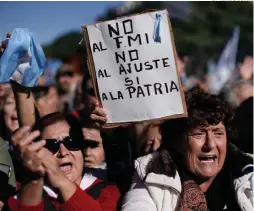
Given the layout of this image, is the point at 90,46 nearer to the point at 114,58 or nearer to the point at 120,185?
the point at 114,58

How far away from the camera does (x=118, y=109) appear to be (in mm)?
3598

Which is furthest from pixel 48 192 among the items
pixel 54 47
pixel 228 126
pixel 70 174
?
pixel 54 47

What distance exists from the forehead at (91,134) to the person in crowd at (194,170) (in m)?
0.55

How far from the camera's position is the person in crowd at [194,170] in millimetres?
3438

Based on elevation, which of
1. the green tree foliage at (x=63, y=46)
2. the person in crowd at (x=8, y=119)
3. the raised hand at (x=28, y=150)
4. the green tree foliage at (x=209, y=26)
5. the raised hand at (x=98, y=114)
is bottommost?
the green tree foliage at (x=63, y=46)

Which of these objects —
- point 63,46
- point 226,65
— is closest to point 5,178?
point 226,65

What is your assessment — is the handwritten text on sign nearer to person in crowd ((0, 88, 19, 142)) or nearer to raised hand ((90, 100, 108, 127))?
raised hand ((90, 100, 108, 127))

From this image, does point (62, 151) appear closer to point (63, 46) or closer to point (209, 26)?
point (209, 26)

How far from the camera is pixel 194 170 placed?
3605 mm

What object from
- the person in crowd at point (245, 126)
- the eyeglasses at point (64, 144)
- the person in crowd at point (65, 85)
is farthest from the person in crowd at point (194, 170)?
the person in crowd at point (65, 85)

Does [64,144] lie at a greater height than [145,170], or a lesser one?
greater

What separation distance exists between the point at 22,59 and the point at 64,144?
0.55m

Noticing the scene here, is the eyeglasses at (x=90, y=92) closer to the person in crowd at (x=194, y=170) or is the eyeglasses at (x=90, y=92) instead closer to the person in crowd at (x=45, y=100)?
the person in crowd at (x=45, y=100)

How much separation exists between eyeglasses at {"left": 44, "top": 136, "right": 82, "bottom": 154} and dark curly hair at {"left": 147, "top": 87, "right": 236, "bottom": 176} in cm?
43
